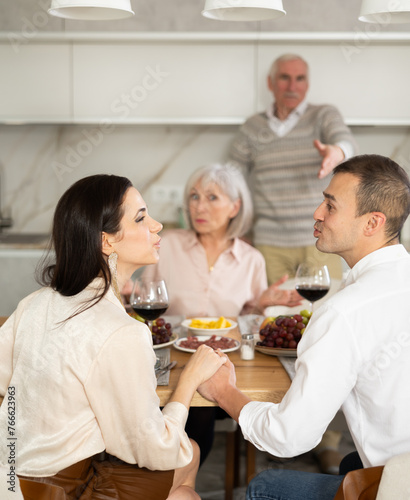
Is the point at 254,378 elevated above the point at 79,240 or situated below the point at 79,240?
below

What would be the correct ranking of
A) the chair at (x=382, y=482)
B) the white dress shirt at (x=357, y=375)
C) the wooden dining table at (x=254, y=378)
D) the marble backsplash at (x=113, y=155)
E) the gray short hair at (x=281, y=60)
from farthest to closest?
the marble backsplash at (x=113, y=155)
the gray short hair at (x=281, y=60)
the wooden dining table at (x=254, y=378)
the white dress shirt at (x=357, y=375)
the chair at (x=382, y=482)

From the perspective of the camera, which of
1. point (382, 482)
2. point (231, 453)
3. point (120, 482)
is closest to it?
point (382, 482)

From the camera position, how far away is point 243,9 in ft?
6.46

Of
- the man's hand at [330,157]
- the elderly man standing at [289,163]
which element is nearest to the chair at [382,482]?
the man's hand at [330,157]

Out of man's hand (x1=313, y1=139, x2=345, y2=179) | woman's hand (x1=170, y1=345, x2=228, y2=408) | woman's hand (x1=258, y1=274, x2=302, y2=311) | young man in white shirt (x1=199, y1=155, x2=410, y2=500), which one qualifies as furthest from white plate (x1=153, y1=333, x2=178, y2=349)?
man's hand (x1=313, y1=139, x2=345, y2=179)

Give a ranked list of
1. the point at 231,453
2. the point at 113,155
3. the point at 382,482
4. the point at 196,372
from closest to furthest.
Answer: the point at 382,482 → the point at 196,372 → the point at 231,453 → the point at 113,155

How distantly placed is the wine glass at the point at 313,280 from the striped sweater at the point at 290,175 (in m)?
1.52

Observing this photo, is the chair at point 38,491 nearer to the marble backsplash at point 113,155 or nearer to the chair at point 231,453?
the chair at point 231,453

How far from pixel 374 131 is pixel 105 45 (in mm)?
1701

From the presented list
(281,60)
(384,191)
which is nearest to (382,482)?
(384,191)

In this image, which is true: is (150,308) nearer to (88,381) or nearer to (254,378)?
(254,378)

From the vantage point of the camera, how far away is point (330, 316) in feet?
4.17

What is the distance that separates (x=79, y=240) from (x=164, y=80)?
2.37 meters

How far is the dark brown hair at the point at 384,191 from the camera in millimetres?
1442
